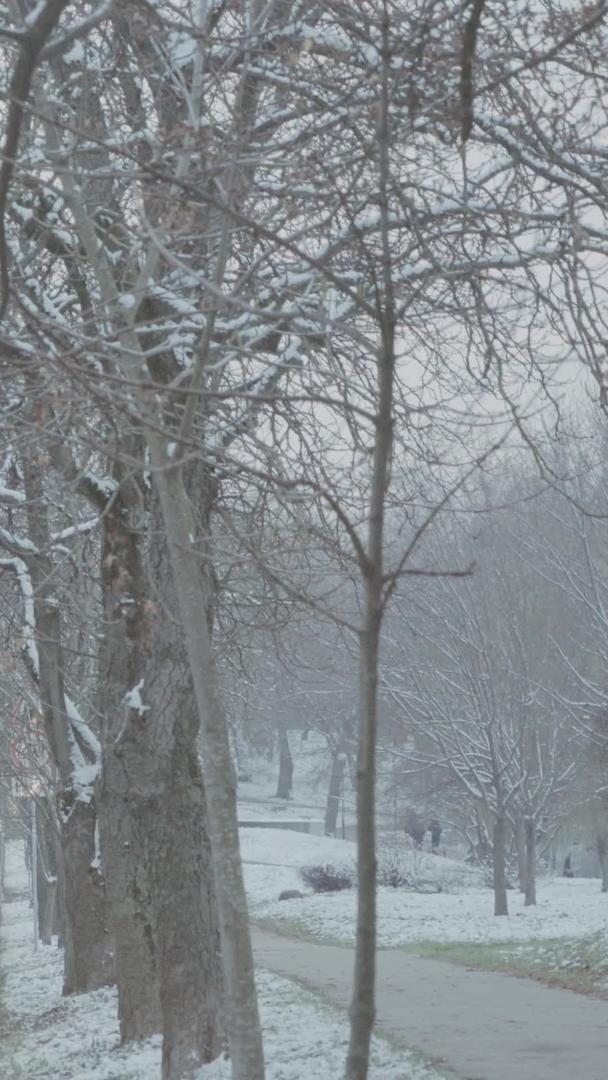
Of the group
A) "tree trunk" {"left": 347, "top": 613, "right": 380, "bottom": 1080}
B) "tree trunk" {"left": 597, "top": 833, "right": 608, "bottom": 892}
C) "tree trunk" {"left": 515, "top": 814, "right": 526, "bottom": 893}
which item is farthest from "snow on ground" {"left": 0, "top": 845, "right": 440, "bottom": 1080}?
"tree trunk" {"left": 597, "top": 833, "right": 608, "bottom": 892}

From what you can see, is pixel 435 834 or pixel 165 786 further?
pixel 435 834

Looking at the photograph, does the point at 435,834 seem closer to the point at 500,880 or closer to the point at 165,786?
the point at 500,880

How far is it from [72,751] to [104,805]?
515cm

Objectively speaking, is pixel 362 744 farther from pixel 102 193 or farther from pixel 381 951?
pixel 381 951

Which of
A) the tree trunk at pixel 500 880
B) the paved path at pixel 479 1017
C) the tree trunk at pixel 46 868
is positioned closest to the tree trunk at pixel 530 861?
the tree trunk at pixel 500 880

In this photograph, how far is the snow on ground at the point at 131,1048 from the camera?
9430 mm

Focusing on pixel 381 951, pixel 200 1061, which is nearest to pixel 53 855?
pixel 381 951

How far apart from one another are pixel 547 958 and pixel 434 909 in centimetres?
1076

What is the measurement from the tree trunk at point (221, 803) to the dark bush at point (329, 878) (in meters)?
32.8

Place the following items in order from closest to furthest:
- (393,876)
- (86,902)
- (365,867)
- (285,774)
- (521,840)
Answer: (365,867) → (86,902) → (521,840) → (393,876) → (285,774)

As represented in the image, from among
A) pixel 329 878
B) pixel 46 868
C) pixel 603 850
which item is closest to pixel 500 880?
pixel 46 868

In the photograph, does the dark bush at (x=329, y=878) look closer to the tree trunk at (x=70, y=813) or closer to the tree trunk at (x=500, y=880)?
the tree trunk at (x=500, y=880)

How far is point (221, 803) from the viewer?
4.96 meters

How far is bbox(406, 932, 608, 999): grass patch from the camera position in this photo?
15.8 m
